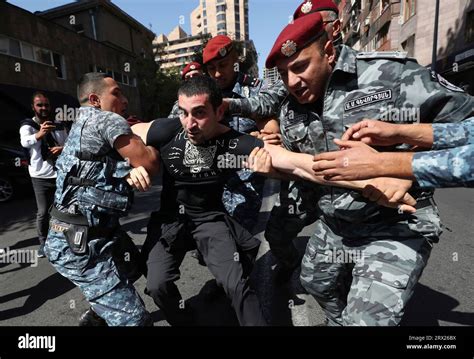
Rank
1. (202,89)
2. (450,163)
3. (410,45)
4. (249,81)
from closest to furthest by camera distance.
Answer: (450,163), (202,89), (249,81), (410,45)

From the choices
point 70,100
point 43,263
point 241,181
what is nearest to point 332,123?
point 241,181

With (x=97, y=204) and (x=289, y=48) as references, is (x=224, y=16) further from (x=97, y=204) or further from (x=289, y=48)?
(x=97, y=204)

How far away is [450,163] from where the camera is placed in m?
1.19

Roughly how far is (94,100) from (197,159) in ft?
2.60

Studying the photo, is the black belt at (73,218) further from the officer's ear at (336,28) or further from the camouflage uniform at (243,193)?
the officer's ear at (336,28)

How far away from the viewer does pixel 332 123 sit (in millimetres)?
1849

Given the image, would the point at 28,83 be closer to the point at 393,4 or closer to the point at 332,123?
the point at 332,123

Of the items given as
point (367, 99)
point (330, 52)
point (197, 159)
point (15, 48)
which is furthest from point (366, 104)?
point (15, 48)

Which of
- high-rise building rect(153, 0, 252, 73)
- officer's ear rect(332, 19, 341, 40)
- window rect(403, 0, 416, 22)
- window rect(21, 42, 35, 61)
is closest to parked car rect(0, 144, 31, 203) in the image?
officer's ear rect(332, 19, 341, 40)

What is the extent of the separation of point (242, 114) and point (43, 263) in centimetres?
317

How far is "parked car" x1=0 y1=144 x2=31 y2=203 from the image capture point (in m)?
6.96

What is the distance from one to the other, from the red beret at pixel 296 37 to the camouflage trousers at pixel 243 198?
1.35 metres

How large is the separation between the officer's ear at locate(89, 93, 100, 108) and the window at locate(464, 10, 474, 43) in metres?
18.3

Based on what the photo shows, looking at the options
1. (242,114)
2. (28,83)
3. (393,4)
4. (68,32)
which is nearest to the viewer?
(242,114)
